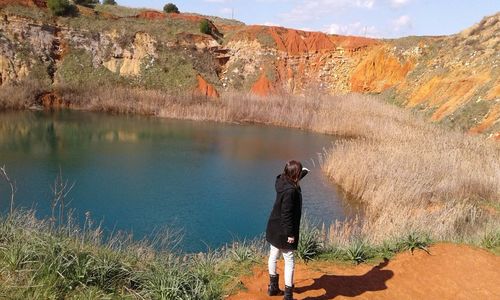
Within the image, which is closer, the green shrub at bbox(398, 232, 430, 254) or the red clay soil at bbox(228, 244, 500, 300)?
the red clay soil at bbox(228, 244, 500, 300)

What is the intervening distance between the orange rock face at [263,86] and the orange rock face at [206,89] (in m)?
4.59

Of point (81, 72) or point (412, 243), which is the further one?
point (81, 72)

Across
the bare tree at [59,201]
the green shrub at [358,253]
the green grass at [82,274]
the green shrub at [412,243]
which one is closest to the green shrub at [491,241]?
the green shrub at [412,243]

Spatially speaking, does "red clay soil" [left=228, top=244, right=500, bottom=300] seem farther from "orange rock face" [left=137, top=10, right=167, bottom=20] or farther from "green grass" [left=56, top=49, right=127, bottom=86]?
"orange rock face" [left=137, top=10, right=167, bottom=20]

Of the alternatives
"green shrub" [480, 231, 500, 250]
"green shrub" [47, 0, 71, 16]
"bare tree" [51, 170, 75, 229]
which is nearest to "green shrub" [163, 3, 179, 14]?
"green shrub" [47, 0, 71, 16]

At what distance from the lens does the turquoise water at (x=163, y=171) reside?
14.3 metres

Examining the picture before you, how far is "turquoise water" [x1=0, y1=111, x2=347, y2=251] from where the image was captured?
47.0ft

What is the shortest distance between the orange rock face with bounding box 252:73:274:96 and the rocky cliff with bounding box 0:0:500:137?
119 mm

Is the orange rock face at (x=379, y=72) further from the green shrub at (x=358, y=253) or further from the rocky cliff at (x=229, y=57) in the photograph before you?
the green shrub at (x=358, y=253)

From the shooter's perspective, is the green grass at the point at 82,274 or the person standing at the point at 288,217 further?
the person standing at the point at 288,217

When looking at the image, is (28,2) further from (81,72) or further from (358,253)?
(358,253)

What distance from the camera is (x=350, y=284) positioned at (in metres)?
7.22

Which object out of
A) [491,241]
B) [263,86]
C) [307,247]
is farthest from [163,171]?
[263,86]

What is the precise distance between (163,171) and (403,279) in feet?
46.9
